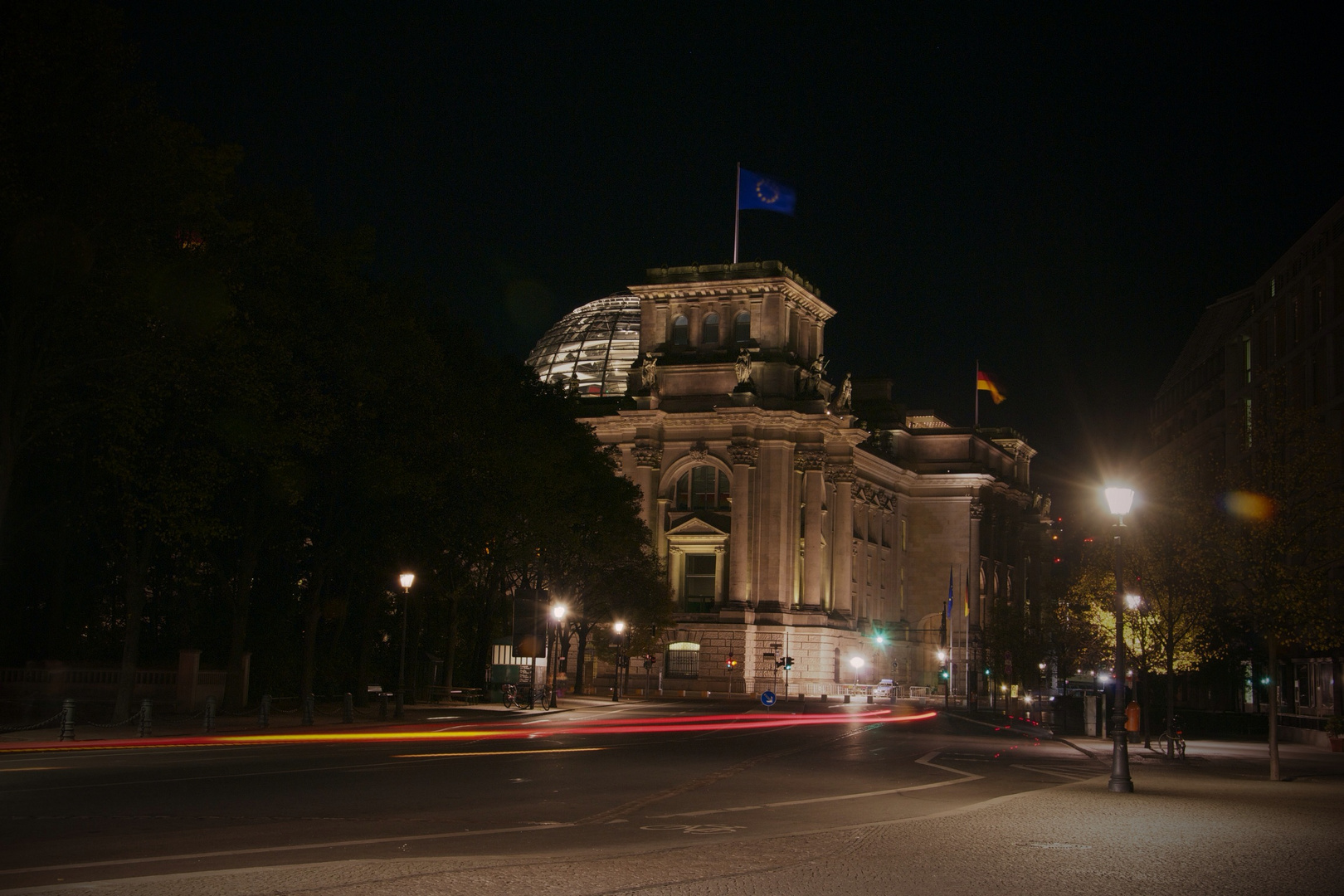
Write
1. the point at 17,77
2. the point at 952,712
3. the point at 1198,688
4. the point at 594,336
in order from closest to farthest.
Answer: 1. the point at 17,77
2. the point at 1198,688
3. the point at 952,712
4. the point at 594,336

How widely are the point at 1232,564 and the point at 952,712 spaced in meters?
44.8

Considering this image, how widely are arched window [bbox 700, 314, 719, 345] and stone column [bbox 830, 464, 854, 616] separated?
43.3 feet

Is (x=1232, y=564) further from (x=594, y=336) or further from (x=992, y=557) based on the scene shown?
(x=992, y=557)

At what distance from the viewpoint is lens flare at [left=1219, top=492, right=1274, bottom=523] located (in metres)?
33.8

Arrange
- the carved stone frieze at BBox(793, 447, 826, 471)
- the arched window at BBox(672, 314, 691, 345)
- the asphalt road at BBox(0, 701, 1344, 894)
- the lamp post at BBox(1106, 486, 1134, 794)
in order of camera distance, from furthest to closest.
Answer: the arched window at BBox(672, 314, 691, 345), the carved stone frieze at BBox(793, 447, 826, 471), the lamp post at BBox(1106, 486, 1134, 794), the asphalt road at BBox(0, 701, 1344, 894)

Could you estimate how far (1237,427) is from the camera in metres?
74.4

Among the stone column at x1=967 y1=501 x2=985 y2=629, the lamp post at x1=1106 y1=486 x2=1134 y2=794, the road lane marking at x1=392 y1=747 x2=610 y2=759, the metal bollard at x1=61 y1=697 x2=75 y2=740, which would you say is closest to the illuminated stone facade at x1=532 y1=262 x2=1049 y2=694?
the stone column at x1=967 y1=501 x2=985 y2=629

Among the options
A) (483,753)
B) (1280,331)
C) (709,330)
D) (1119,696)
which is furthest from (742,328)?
(1119,696)

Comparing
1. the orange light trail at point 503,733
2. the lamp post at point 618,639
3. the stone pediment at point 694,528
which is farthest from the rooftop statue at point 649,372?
the orange light trail at point 503,733

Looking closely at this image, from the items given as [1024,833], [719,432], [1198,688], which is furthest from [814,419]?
[1024,833]

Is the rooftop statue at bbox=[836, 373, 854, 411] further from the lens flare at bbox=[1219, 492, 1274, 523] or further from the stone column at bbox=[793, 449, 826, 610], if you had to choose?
the lens flare at bbox=[1219, 492, 1274, 523]

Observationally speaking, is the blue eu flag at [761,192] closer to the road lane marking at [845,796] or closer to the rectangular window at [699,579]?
the rectangular window at [699,579]

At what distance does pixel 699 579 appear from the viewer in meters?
103

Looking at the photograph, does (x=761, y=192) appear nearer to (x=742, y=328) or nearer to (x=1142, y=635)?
(x=742, y=328)
